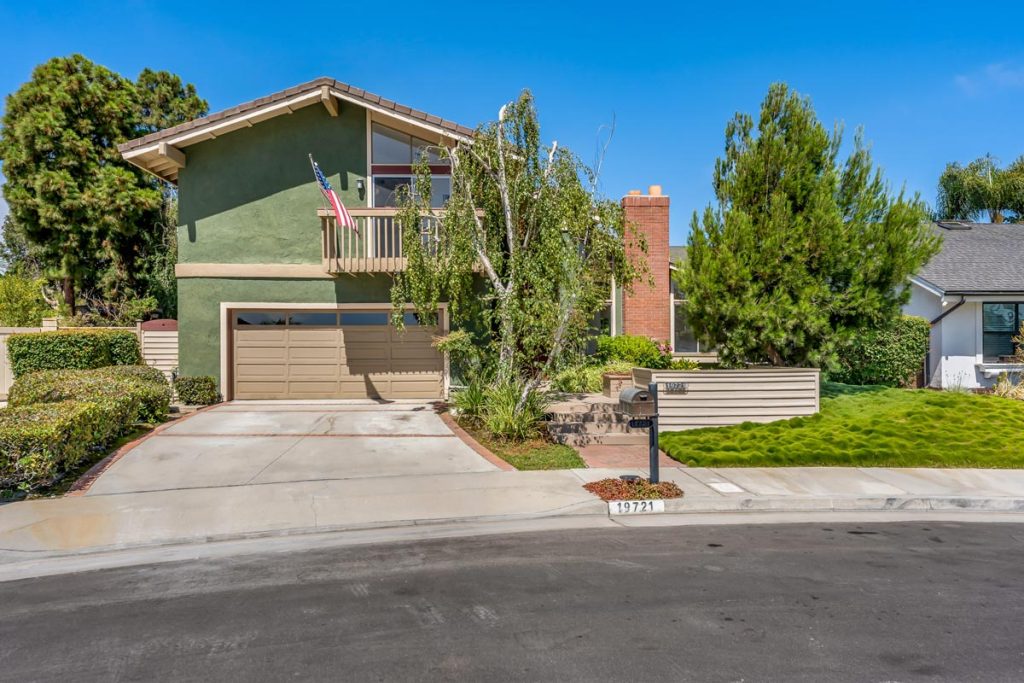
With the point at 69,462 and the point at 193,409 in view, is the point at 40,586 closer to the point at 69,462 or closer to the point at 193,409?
the point at 69,462

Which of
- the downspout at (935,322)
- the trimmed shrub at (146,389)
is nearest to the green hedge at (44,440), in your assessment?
the trimmed shrub at (146,389)

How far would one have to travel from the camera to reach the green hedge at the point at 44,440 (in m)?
7.54

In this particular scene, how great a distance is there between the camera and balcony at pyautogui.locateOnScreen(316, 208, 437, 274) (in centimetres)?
1438

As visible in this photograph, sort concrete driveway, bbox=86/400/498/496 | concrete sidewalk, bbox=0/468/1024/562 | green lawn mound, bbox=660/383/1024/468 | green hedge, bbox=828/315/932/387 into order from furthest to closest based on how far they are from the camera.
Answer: green hedge, bbox=828/315/932/387
green lawn mound, bbox=660/383/1024/468
concrete driveway, bbox=86/400/498/496
concrete sidewalk, bbox=0/468/1024/562

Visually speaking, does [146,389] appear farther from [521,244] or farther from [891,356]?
[891,356]

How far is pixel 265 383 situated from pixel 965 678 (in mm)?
14946

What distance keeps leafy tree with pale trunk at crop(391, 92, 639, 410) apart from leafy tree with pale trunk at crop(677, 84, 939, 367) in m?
1.89

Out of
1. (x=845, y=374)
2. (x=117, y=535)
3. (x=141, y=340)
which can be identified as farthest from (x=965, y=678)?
(x=141, y=340)

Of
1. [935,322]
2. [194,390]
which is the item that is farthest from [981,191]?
[194,390]

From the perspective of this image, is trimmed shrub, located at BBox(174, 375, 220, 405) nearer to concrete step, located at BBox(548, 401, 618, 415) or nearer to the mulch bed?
concrete step, located at BBox(548, 401, 618, 415)

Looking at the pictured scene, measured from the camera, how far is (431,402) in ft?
50.0

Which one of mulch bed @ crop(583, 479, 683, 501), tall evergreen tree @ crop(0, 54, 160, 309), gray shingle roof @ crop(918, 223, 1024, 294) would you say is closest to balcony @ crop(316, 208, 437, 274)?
mulch bed @ crop(583, 479, 683, 501)

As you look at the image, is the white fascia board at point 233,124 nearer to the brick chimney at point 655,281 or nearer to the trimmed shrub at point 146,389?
the trimmed shrub at point 146,389

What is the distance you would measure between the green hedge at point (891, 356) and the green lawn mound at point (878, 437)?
12.4ft
